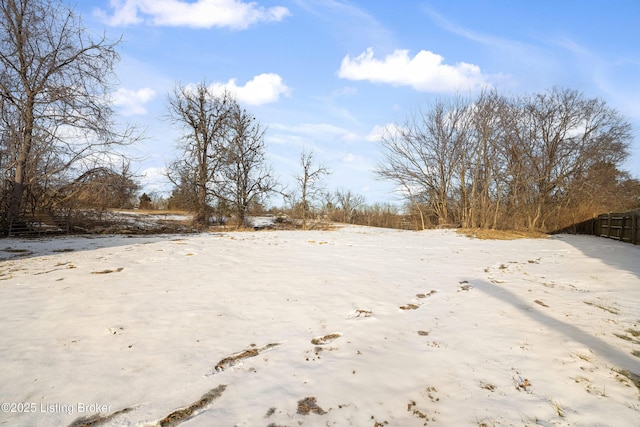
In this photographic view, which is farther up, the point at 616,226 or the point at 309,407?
the point at 616,226

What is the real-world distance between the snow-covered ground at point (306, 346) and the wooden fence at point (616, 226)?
9281mm

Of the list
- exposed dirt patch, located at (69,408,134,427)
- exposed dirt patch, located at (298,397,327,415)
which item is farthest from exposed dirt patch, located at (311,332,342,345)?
exposed dirt patch, located at (69,408,134,427)

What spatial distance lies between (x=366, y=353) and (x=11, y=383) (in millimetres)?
3344

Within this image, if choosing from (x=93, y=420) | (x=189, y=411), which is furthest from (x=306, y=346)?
(x=93, y=420)

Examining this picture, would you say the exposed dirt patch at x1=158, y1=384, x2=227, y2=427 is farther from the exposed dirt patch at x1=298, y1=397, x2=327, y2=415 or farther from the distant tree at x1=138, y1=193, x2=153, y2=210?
the distant tree at x1=138, y1=193, x2=153, y2=210

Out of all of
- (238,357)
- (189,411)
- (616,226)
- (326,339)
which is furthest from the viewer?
(616,226)

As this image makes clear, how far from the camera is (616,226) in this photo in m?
16.1

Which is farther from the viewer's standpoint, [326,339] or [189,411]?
[326,339]

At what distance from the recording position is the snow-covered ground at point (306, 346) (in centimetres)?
267

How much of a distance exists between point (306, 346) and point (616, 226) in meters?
19.3

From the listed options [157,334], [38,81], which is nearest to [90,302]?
[157,334]

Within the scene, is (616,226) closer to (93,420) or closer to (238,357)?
(238,357)

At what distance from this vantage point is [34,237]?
1057cm

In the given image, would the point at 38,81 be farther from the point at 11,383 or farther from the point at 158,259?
the point at 11,383
